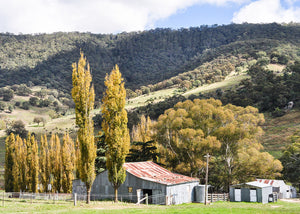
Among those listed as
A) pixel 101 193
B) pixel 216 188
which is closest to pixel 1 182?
pixel 101 193

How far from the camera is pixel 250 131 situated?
4344 cm

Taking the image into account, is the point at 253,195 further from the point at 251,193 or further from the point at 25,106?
the point at 25,106

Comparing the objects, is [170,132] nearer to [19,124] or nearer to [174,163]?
[174,163]

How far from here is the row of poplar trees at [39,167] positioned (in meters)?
45.3

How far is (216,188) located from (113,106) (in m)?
24.1

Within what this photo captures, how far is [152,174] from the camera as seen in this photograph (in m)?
36.3

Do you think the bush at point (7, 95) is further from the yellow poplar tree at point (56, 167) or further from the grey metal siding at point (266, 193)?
the grey metal siding at point (266, 193)

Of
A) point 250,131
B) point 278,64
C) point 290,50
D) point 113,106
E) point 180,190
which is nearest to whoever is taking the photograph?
point 113,106

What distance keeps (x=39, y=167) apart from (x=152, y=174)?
21259 millimetres

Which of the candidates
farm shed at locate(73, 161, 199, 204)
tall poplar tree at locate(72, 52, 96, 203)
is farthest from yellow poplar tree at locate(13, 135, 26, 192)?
tall poplar tree at locate(72, 52, 96, 203)

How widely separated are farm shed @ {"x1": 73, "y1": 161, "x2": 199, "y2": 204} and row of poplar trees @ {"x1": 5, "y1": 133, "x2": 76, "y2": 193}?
9541 mm

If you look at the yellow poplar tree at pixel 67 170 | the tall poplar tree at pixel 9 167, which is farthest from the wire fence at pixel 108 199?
the tall poplar tree at pixel 9 167

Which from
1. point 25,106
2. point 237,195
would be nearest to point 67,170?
point 237,195

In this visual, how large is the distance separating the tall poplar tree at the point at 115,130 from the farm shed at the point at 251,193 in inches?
581
